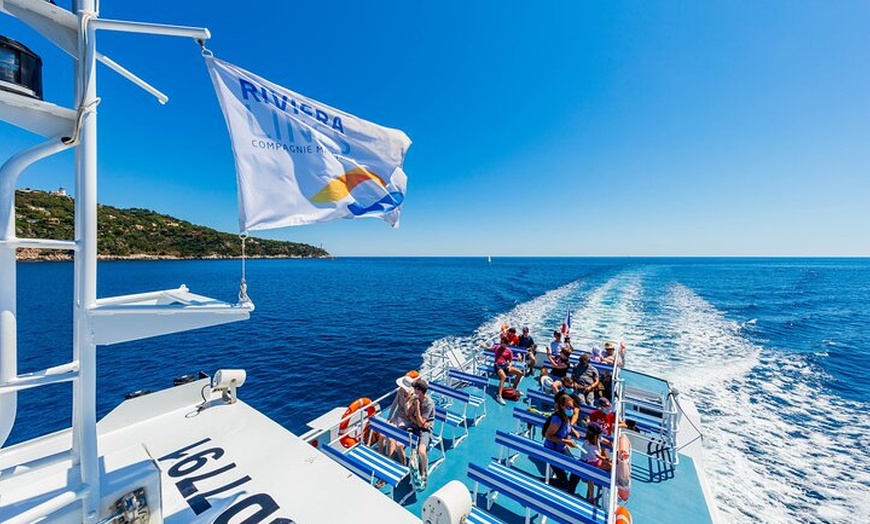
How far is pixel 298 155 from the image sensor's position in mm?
3514

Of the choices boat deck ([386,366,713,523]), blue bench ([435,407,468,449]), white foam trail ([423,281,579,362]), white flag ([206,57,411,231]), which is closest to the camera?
white flag ([206,57,411,231])

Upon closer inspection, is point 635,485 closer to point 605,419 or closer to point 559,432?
point 605,419

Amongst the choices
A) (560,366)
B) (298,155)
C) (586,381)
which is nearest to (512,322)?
(560,366)

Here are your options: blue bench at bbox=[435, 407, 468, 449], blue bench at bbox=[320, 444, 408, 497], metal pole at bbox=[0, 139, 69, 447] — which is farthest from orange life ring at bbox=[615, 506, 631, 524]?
metal pole at bbox=[0, 139, 69, 447]

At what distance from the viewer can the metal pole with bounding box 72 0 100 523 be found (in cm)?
227

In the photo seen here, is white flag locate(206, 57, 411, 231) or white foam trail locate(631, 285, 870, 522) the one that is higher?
white flag locate(206, 57, 411, 231)

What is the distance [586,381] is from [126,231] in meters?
138

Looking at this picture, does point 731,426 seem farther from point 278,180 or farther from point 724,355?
point 278,180

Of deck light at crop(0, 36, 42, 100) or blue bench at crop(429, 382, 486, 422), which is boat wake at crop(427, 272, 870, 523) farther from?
deck light at crop(0, 36, 42, 100)

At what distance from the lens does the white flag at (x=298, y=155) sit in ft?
10.3

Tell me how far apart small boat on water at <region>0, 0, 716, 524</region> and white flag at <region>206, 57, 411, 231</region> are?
3 cm

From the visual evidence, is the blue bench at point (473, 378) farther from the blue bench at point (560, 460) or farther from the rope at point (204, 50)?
the rope at point (204, 50)

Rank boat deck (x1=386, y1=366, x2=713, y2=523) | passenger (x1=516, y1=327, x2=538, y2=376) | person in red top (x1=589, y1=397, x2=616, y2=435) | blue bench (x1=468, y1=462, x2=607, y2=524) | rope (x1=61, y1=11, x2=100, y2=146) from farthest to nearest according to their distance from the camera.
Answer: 1. passenger (x1=516, y1=327, x2=538, y2=376)
2. person in red top (x1=589, y1=397, x2=616, y2=435)
3. boat deck (x1=386, y1=366, x2=713, y2=523)
4. blue bench (x1=468, y1=462, x2=607, y2=524)
5. rope (x1=61, y1=11, x2=100, y2=146)

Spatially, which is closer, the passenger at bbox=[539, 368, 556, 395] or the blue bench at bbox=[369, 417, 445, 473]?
the blue bench at bbox=[369, 417, 445, 473]
